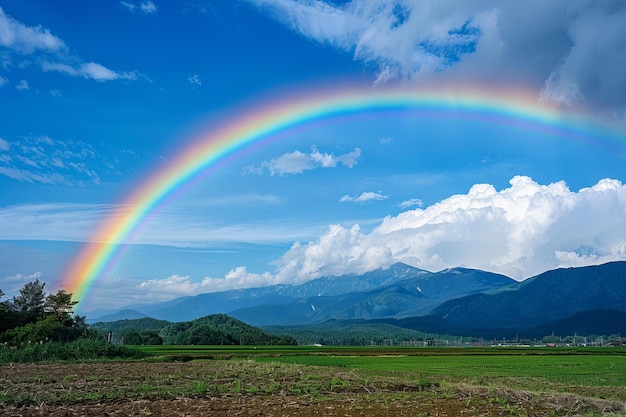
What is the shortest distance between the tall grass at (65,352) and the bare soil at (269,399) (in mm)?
17293

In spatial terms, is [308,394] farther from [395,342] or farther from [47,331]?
[395,342]

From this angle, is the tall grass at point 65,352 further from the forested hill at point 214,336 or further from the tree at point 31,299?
the forested hill at point 214,336

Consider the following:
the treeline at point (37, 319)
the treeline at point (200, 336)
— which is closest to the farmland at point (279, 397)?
the treeline at point (37, 319)

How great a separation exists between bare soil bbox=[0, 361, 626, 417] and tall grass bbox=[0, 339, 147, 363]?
1729cm

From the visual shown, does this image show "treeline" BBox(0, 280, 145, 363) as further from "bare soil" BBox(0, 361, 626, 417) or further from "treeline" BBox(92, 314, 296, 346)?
"treeline" BBox(92, 314, 296, 346)

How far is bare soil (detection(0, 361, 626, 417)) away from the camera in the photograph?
50.6ft

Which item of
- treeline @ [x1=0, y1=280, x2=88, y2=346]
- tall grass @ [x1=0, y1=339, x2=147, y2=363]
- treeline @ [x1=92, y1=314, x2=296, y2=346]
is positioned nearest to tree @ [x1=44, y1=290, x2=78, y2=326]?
treeline @ [x1=0, y1=280, x2=88, y2=346]

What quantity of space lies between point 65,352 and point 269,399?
30.2 metres

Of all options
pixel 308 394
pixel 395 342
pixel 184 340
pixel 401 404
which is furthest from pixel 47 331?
pixel 395 342

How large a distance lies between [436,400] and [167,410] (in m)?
8.49

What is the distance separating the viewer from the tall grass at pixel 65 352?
38875mm

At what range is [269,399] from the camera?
1778cm

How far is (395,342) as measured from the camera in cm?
19788

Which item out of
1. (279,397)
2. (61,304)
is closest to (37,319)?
(61,304)
